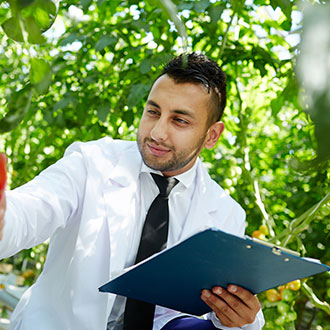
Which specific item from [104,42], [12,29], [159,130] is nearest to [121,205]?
[159,130]

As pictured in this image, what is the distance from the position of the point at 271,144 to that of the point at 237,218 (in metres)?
1.32

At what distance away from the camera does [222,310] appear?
1.21 meters

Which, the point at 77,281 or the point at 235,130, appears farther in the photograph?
the point at 235,130

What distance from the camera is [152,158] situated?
4.78ft

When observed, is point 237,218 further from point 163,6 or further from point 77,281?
point 163,6

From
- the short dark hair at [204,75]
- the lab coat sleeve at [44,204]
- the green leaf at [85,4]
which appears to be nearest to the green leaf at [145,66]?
the short dark hair at [204,75]

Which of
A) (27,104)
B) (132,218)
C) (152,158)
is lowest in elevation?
(132,218)

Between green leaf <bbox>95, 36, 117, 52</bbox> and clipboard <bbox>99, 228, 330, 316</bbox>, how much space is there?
2.76ft

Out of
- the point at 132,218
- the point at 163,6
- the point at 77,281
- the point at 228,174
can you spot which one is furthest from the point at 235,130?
the point at 163,6

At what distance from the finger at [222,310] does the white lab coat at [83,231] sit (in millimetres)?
247

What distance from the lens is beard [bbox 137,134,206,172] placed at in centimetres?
145

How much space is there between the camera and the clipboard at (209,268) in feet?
2.93

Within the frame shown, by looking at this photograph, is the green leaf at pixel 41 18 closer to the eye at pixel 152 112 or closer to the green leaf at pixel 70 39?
the eye at pixel 152 112

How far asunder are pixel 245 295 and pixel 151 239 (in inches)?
13.9
